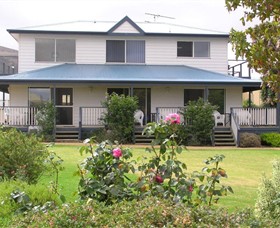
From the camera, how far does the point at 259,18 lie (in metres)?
5.21

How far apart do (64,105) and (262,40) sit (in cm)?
2209

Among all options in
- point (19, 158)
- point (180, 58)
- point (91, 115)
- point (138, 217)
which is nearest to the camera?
point (138, 217)

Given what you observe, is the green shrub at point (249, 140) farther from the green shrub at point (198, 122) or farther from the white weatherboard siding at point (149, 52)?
the white weatherboard siding at point (149, 52)

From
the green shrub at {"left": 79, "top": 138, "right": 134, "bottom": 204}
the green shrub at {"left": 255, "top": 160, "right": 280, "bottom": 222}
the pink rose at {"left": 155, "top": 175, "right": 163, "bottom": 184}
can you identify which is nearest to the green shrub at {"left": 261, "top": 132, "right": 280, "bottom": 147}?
the green shrub at {"left": 255, "top": 160, "right": 280, "bottom": 222}

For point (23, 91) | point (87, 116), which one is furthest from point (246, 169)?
point (23, 91)

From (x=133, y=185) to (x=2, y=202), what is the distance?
1584 mm

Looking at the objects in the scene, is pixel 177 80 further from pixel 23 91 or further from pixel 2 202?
pixel 2 202

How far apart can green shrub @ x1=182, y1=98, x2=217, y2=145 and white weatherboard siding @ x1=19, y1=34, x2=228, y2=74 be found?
5.21 meters

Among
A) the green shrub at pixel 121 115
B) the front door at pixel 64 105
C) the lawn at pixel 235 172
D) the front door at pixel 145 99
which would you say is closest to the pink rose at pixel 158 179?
the lawn at pixel 235 172

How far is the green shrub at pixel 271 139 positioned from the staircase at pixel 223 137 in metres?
1.57

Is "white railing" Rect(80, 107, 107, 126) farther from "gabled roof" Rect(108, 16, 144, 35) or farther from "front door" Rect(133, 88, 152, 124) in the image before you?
"gabled roof" Rect(108, 16, 144, 35)

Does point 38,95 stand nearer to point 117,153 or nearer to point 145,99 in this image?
point 145,99

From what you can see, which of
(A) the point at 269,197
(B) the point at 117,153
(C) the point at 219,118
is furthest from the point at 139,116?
(B) the point at 117,153

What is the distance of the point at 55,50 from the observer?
1091 inches
